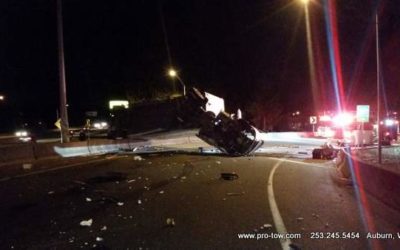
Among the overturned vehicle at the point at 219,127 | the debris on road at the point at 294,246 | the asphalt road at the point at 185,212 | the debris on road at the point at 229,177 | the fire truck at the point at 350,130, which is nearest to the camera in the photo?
the debris on road at the point at 294,246

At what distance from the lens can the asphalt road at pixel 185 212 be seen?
23.9 ft

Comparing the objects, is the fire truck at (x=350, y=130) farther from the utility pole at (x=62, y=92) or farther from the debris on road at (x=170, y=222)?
the debris on road at (x=170, y=222)

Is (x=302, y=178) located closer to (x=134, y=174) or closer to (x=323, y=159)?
(x=134, y=174)

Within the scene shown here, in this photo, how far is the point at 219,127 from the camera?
23188 millimetres

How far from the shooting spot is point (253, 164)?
19.5 meters

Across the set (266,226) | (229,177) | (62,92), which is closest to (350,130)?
(229,177)

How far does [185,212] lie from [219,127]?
13.8 m

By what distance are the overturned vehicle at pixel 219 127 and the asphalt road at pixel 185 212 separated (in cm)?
671

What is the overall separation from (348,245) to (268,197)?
4.30 metres

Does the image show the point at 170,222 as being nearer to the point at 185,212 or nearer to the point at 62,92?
the point at 185,212

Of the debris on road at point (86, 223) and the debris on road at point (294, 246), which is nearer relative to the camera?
the debris on road at point (294, 246)

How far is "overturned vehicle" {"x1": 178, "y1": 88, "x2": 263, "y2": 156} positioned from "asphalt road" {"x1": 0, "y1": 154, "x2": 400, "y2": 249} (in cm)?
671

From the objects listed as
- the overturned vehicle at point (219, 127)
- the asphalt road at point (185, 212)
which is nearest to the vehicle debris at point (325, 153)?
the overturned vehicle at point (219, 127)

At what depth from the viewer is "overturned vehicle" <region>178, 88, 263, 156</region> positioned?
23.1 meters
